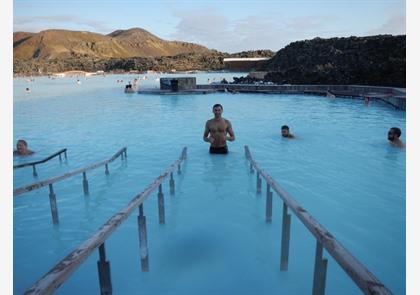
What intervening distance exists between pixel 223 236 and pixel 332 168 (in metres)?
4.11

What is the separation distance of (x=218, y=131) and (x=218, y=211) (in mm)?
2452

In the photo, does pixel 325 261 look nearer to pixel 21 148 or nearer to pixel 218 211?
pixel 218 211

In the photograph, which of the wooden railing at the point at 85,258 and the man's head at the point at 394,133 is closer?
the wooden railing at the point at 85,258

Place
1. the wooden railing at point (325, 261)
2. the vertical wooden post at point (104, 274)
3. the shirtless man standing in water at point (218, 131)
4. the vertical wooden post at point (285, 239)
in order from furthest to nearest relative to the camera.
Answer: the shirtless man standing in water at point (218, 131)
the vertical wooden post at point (285, 239)
the vertical wooden post at point (104, 274)
the wooden railing at point (325, 261)

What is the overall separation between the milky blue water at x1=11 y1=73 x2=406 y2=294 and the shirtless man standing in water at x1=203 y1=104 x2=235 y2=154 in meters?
0.28

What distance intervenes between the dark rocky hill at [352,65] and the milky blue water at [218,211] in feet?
57.1

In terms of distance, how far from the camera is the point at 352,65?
31.1m

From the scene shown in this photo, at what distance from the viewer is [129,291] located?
2.84m

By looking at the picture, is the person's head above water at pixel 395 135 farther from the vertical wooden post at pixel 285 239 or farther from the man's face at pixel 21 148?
the man's face at pixel 21 148

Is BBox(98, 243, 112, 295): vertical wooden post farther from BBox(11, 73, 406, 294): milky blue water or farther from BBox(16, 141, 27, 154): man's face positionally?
BBox(16, 141, 27, 154): man's face

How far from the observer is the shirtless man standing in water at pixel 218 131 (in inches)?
257

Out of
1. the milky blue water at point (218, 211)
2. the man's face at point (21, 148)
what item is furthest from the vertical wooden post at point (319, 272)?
the man's face at point (21, 148)

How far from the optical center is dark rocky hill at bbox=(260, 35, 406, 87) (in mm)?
25703

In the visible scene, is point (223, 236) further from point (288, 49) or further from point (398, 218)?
point (288, 49)
